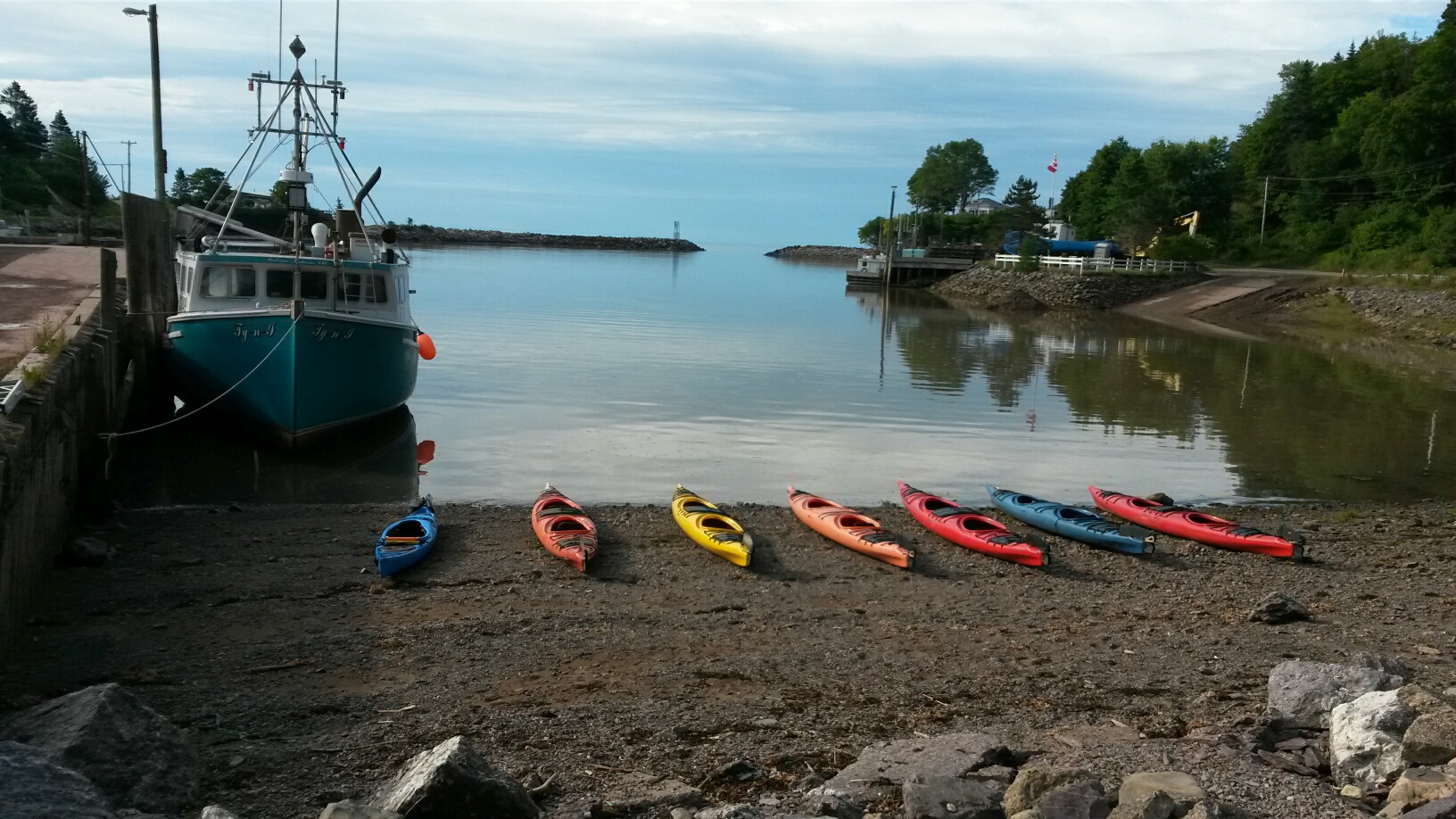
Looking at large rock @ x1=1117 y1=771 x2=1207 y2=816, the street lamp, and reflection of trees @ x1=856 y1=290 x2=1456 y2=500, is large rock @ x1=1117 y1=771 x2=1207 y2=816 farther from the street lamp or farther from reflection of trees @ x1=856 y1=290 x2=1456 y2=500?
the street lamp

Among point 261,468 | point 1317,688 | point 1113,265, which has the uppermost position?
point 1113,265

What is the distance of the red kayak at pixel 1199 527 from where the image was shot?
12.4 m

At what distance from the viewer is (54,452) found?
11406 millimetres

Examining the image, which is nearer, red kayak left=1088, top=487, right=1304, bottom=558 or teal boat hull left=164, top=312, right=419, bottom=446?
red kayak left=1088, top=487, right=1304, bottom=558

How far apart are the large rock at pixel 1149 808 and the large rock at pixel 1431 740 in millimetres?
1404

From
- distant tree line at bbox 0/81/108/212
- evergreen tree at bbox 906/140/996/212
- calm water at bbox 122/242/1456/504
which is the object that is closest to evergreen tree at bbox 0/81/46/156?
distant tree line at bbox 0/81/108/212

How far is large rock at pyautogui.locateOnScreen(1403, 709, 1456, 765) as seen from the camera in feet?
18.5

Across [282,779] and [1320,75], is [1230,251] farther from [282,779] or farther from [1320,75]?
[282,779]

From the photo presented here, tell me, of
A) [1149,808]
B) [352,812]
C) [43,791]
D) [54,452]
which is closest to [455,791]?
[352,812]

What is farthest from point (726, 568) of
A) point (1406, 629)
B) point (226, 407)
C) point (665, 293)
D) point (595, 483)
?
point (665, 293)

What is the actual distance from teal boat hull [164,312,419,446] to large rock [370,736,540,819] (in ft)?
42.3

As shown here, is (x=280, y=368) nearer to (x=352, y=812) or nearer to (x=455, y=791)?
(x=455, y=791)

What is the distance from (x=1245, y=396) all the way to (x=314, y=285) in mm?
21239

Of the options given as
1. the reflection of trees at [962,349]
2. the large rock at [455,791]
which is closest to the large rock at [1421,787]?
the large rock at [455,791]
